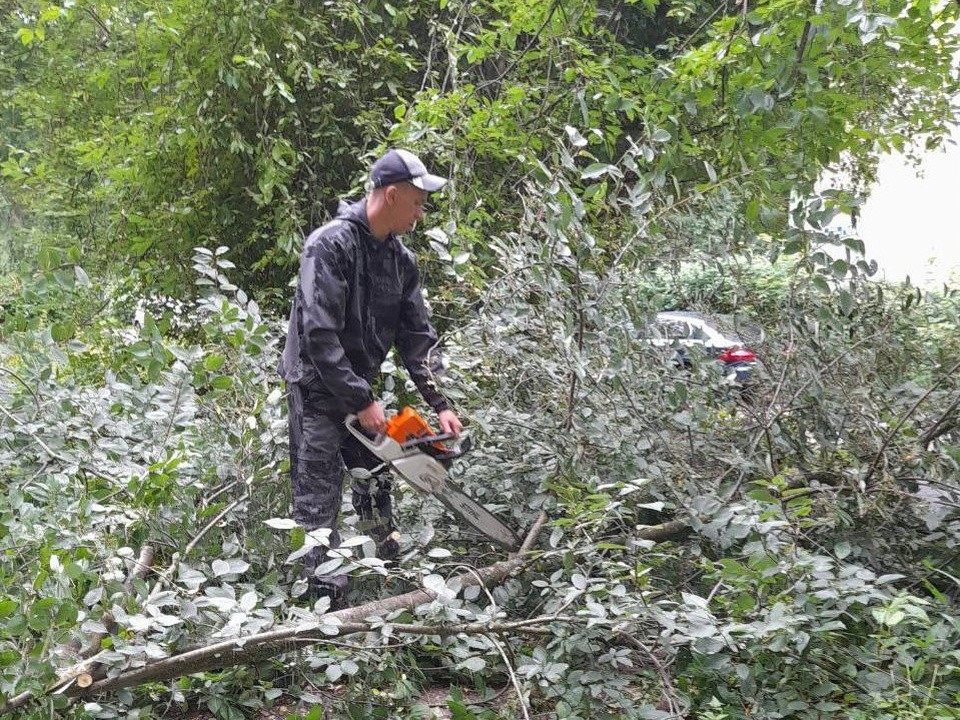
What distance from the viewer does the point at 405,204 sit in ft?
10.8

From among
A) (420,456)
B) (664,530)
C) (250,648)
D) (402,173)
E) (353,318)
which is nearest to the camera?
(250,648)

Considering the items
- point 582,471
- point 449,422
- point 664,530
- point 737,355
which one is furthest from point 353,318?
point 737,355

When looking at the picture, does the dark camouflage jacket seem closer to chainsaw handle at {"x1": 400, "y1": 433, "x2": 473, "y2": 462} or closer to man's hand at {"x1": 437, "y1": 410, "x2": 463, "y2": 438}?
man's hand at {"x1": 437, "y1": 410, "x2": 463, "y2": 438}

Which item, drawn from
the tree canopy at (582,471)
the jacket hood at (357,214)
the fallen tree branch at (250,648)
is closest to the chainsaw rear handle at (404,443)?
the tree canopy at (582,471)

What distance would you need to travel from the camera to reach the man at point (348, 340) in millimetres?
3127

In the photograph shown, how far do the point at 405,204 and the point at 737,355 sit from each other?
1.50 metres

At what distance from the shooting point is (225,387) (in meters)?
3.17

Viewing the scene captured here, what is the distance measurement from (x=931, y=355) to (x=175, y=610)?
3.06 metres

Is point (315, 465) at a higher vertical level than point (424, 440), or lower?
lower

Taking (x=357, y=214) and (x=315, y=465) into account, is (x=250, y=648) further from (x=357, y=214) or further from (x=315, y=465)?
(x=357, y=214)

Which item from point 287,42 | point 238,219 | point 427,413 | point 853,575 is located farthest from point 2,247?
point 853,575

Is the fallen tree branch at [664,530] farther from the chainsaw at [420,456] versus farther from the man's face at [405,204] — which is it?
the man's face at [405,204]

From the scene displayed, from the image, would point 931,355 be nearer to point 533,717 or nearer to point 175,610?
point 533,717

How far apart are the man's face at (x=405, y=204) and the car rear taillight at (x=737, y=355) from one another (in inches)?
54.1
